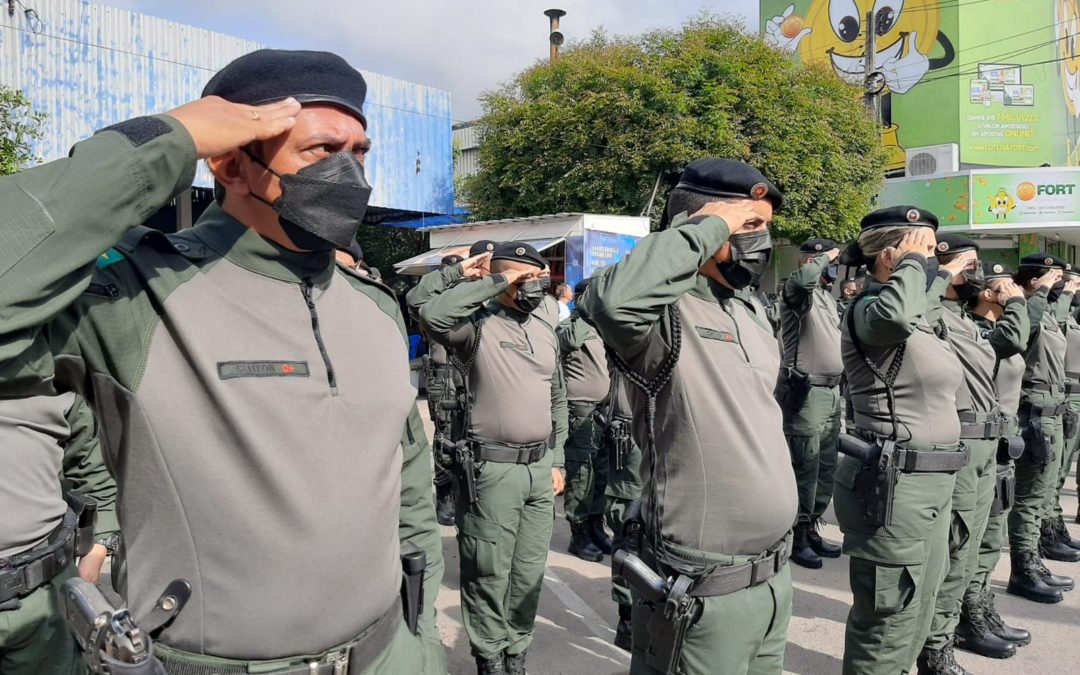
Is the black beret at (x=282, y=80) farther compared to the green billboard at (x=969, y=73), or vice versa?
the green billboard at (x=969, y=73)

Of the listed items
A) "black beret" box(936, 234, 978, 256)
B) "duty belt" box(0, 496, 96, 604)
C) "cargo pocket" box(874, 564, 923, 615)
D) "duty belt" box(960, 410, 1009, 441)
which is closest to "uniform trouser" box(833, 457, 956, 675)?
"cargo pocket" box(874, 564, 923, 615)

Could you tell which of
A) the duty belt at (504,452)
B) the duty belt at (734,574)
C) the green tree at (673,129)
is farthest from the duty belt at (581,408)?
the green tree at (673,129)

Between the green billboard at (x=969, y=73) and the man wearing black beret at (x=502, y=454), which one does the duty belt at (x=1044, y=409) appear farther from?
the green billboard at (x=969, y=73)

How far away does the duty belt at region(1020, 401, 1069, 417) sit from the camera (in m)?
6.47

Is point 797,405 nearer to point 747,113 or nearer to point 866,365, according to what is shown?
point 866,365

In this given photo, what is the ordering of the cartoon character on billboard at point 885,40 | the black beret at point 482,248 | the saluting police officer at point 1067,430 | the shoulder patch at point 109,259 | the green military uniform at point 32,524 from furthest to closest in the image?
the cartoon character on billboard at point 885,40
the saluting police officer at point 1067,430
the black beret at point 482,248
the green military uniform at point 32,524
the shoulder patch at point 109,259

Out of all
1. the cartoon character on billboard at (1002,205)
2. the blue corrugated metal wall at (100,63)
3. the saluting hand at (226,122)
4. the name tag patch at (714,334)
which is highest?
the blue corrugated metal wall at (100,63)

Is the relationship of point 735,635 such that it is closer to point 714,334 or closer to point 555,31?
point 714,334

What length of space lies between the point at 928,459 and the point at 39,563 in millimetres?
3627

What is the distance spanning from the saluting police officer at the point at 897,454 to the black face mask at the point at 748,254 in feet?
3.66

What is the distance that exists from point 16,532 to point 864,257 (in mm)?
3976

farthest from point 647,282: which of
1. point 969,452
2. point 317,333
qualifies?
point 969,452

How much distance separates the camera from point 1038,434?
6.24 m

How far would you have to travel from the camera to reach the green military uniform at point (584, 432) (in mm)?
6879
